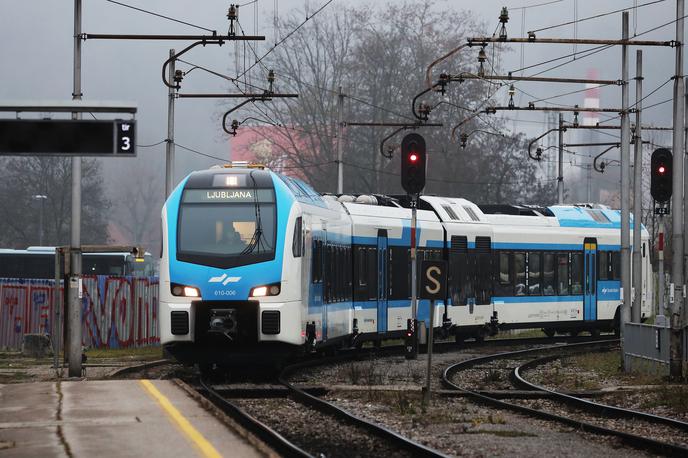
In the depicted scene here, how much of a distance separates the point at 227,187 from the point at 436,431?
7.70 meters

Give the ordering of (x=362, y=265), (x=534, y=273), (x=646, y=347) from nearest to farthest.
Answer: (x=646, y=347) → (x=362, y=265) → (x=534, y=273)

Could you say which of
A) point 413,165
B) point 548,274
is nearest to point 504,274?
point 548,274

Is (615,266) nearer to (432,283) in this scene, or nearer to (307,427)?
(432,283)

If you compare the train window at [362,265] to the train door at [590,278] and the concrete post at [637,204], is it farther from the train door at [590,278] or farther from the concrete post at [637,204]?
the train door at [590,278]

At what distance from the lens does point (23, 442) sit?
12.8m

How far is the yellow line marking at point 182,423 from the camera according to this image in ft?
40.0

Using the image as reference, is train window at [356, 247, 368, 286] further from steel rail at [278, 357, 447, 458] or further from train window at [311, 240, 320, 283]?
steel rail at [278, 357, 447, 458]

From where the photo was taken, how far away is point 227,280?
20844mm

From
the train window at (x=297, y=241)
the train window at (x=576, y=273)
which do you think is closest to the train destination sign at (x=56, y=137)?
the train window at (x=297, y=241)

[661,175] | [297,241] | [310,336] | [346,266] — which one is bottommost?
[310,336]

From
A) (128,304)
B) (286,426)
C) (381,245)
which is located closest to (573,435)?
(286,426)

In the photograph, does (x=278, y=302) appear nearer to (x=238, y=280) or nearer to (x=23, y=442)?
(x=238, y=280)

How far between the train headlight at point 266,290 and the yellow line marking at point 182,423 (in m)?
2.65

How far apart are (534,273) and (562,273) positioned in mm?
1294
